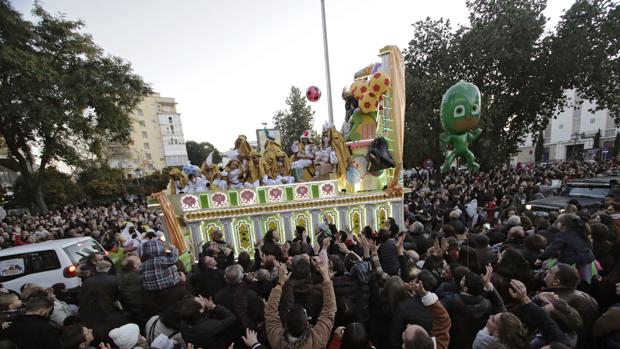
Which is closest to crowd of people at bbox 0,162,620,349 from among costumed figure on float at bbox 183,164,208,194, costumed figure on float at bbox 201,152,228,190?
costumed figure on float at bbox 183,164,208,194

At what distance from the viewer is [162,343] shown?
2.32m

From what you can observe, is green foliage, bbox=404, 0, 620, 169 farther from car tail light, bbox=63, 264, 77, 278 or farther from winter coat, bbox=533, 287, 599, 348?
car tail light, bbox=63, 264, 77, 278

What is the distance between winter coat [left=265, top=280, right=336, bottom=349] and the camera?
7.09 ft

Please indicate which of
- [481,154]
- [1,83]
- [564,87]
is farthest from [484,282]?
[1,83]

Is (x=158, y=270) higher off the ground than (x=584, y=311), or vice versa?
(x=158, y=270)

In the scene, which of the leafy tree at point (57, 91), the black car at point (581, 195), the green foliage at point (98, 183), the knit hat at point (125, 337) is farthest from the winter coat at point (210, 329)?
the green foliage at point (98, 183)

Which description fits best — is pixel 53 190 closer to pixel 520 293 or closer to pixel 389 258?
pixel 389 258

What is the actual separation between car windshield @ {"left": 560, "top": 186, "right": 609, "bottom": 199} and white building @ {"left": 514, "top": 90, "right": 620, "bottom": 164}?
35154 millimetres

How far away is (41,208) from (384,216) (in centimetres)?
Result: 1914

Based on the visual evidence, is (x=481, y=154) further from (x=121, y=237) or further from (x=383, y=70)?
(x=121, y=237)

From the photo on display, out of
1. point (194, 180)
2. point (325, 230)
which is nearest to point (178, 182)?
point (194, 180)

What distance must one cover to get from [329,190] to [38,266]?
627 centimetres

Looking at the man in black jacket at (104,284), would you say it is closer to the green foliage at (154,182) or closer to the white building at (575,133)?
the green foliage at (154,182)

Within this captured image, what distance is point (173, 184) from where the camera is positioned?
7895 mm
